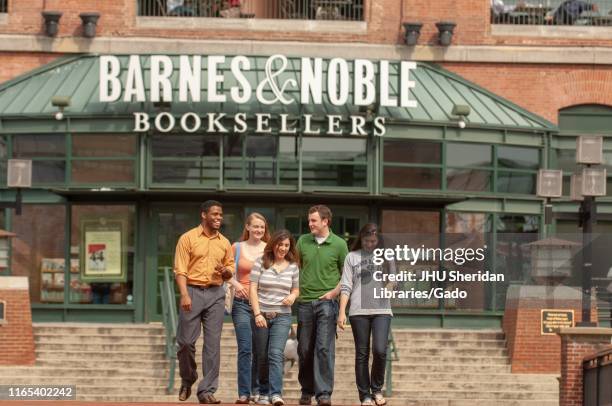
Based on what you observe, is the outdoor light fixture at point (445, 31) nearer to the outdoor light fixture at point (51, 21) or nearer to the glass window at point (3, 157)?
the outdoor light fixture at point (51, 21)

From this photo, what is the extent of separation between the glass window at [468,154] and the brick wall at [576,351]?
7.58 metres

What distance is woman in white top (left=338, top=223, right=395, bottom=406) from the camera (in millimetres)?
19438

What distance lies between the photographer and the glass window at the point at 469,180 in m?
34.2

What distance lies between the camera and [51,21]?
3541 centimetres

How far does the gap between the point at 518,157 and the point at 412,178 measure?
7.40ft

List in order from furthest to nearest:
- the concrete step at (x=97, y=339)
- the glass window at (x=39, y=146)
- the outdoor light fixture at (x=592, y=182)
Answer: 1. the glass window at (x=39, y=146)
2. the concrete step at (x=97, y=339)
3. the outdoor light fixture at (x=592, y=182)

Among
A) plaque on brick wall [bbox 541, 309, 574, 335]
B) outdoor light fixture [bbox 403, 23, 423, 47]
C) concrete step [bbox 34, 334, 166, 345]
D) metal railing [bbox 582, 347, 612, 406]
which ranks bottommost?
metal railing [bbox 582, 347, 612, 406]

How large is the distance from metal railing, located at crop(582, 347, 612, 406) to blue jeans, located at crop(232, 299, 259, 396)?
7.20 meters

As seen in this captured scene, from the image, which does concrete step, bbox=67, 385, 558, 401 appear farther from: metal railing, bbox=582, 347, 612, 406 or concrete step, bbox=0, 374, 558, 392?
metal railing, bbox=582, 347, 612, 406

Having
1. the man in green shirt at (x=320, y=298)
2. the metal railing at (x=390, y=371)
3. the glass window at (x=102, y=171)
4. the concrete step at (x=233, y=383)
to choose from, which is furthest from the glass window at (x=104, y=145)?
the man in green shirt at (x=320, y=298)

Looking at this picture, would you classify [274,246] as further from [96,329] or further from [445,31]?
[445,31]

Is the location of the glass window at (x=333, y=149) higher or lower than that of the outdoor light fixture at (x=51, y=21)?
lower

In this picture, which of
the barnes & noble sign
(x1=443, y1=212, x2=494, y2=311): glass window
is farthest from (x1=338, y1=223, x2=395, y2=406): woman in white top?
the barnes & noble sign

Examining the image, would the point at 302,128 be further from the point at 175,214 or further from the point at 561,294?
the point at 561,294
